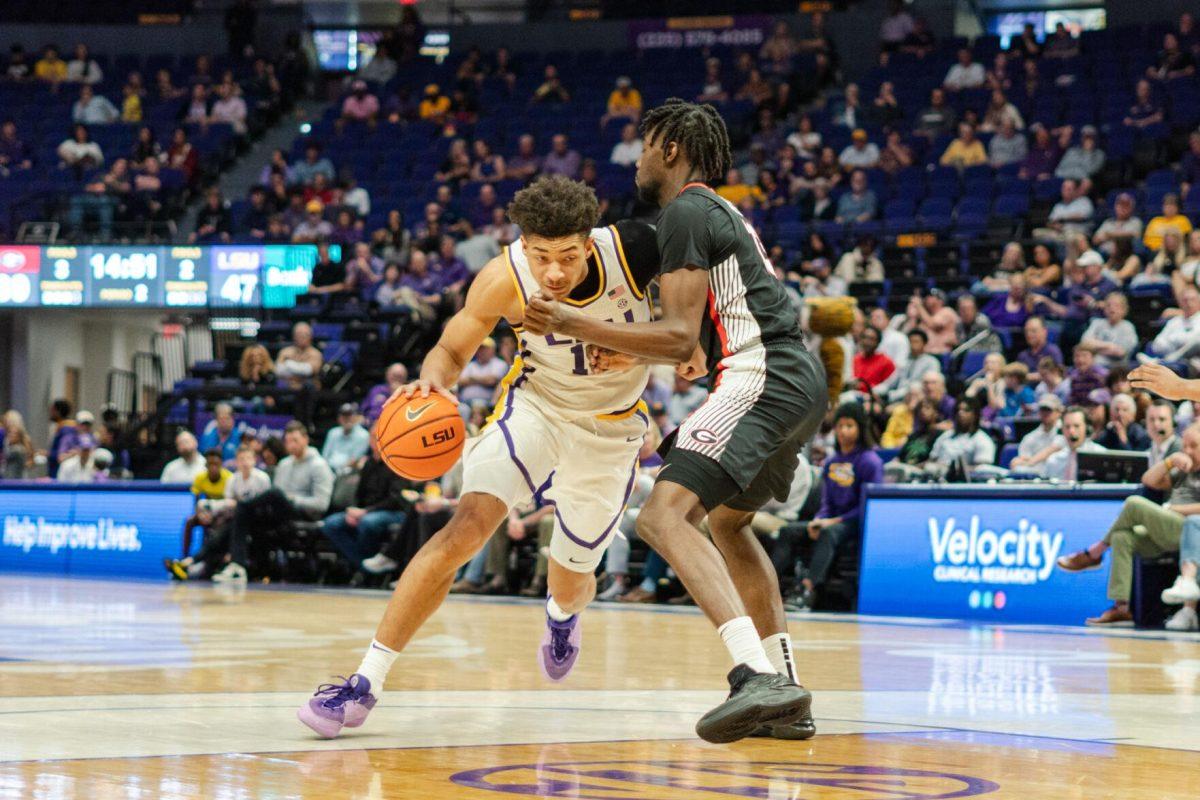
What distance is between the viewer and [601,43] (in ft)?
81.2

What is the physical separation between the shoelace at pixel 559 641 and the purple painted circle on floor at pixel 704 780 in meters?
1.53

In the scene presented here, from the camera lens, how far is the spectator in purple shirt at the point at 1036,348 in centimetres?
1264

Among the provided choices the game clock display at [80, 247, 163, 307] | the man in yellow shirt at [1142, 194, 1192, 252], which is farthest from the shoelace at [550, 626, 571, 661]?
the game clock display at [80, 247, 163, 307]

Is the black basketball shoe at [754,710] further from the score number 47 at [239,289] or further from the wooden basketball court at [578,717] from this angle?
the score number 47 at [239,289]

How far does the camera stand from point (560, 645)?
17.7 feet

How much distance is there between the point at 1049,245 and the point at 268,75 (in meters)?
13.8

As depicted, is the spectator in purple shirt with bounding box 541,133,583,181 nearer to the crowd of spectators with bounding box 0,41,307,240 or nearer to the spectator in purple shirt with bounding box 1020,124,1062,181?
the crowd of spectators with bounding box 0,41,307,240

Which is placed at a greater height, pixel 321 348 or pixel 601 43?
pixel 601 43

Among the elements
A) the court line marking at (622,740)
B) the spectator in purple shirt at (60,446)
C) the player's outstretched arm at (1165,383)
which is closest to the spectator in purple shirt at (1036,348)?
the player's outstretched arm at (1165,383)

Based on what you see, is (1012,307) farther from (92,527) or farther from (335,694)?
(335,694)

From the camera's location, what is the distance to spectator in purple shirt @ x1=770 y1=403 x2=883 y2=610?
10891 millimetres

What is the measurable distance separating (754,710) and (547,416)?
134 cm

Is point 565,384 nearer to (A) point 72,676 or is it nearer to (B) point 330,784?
(B) point 330,784

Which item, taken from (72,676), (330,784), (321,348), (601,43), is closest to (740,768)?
(330,784)
